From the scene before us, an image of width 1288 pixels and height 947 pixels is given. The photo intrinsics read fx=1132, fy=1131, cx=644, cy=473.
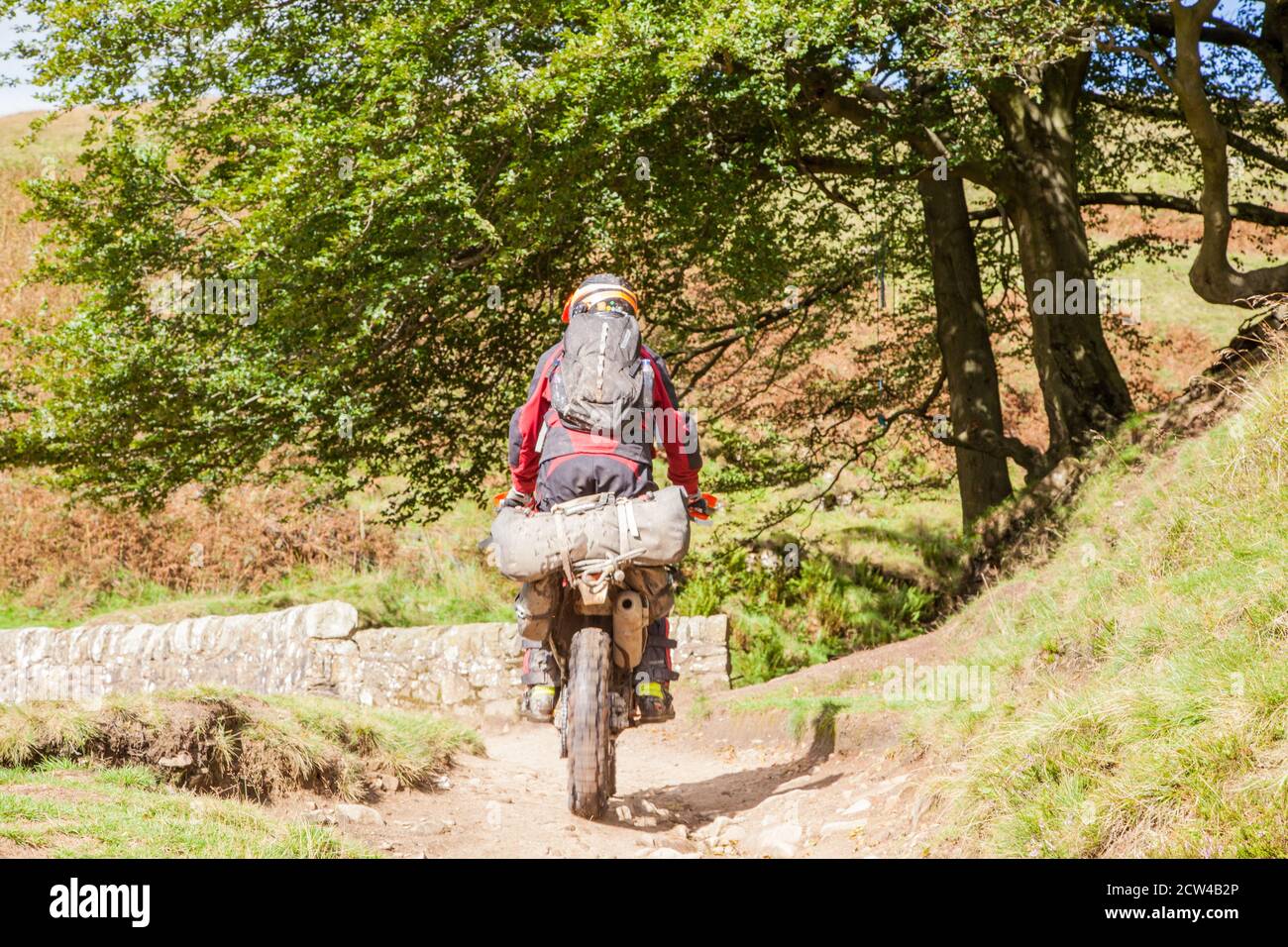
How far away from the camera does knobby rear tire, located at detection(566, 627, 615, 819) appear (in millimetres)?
5324

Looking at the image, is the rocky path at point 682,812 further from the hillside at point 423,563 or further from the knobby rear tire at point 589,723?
the hillside at point 423,563

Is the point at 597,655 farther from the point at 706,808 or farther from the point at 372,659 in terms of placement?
the point at 372,659

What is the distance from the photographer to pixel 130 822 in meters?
3.99

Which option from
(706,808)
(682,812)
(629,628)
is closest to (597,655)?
(629,628)

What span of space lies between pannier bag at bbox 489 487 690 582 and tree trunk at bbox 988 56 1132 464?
6957mm

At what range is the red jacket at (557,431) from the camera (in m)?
5.71

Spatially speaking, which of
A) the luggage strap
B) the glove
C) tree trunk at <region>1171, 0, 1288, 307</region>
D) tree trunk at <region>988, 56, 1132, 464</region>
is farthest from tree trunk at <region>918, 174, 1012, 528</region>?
the luggage strap

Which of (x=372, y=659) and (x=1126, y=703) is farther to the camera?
(x=372, y=659)

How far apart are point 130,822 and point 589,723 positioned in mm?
2044

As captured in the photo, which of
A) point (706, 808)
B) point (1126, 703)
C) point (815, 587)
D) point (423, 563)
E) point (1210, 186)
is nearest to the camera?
point (1126, 703)

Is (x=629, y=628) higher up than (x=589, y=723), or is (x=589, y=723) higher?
(x=629, y=628)

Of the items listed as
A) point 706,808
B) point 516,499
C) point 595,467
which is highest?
point 595,467

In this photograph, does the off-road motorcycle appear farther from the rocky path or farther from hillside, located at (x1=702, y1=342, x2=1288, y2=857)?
hillside, located at (x1=702, y1=342, x2=1288, y2=857)

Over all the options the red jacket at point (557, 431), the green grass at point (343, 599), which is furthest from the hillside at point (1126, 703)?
the green grass at point (343, 599)
